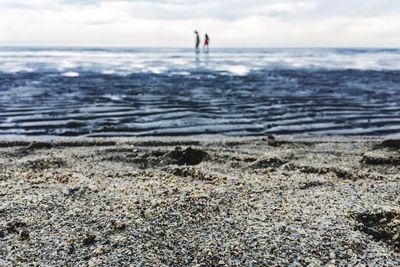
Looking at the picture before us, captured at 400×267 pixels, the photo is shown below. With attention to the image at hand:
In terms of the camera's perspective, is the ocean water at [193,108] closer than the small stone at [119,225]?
No

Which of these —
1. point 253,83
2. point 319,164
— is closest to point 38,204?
point 319,164

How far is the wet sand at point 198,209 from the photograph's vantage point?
331 centimetres

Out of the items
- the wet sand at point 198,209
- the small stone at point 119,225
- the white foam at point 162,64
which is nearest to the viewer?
the wet sand at point 198,209

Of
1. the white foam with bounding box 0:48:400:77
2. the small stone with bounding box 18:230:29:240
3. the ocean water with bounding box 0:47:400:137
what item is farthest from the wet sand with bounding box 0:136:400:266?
the white foam with bounding box 0:48:400:77

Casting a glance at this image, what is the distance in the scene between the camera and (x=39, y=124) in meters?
8.91

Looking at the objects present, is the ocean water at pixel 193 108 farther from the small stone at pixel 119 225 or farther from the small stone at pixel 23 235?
the small stone at pixel 23 235

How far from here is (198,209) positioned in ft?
13.2

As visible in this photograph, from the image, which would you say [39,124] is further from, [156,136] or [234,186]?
[234,186]

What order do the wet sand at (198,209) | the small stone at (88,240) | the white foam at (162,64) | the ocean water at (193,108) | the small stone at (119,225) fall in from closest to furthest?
the wet sand at (198,209)
the small stone at (88,240)
the small stone at (119,225)
the ocean water at (193,108)
the white foam at (162,64)

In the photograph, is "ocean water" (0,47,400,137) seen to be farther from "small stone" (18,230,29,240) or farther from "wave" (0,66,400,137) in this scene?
"small stone" (18,230,29,240)

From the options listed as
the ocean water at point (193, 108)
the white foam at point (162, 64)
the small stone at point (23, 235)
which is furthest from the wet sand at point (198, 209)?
the white foam at point (162, 64)

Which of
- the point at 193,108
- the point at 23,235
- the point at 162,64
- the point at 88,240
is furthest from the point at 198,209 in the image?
the point at 162,64

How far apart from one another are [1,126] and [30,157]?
286 centimetres

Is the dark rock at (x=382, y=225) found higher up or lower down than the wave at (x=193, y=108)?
higher up
